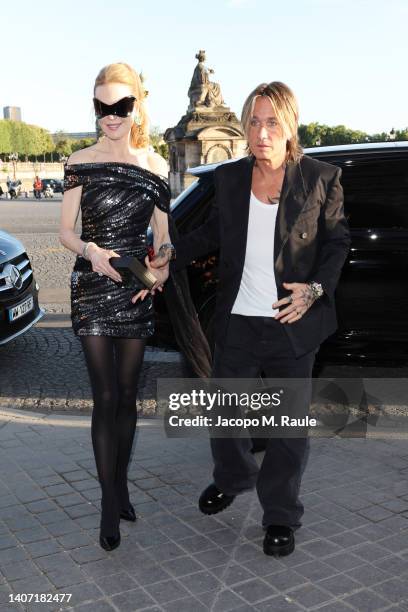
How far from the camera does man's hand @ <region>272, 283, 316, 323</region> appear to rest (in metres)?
2.89

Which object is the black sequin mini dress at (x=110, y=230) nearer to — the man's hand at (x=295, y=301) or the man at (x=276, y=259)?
the man at (x=276, y=259)

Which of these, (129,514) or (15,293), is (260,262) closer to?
(129,514)

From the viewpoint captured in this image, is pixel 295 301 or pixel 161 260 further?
pixel 161 260

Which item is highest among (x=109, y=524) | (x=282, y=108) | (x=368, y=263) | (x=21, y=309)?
(x=282, y=108)

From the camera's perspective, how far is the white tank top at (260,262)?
300 centimetres

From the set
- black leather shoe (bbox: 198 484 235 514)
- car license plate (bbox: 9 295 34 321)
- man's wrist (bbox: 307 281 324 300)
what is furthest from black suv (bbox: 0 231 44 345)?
man's wrist (bbox: 307 281 324 300)

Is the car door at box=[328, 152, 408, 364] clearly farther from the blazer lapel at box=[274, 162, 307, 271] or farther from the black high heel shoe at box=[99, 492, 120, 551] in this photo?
the black high heel shoe at box=[99, 492, 120, 551]

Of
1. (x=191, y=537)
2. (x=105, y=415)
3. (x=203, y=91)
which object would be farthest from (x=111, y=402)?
(x=203, y=91)

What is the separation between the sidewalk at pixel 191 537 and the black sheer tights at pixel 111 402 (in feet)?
0.86

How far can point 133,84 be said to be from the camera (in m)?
2.93

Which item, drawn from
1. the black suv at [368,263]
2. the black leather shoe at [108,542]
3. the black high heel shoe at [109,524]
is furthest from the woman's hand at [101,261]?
the black suv at [368,263]

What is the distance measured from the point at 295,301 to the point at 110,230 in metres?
0.81

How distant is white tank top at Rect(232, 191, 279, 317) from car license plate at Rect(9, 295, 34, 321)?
134 inches

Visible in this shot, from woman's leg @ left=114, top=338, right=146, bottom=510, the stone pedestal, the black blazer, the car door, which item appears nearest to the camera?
the black blazer
